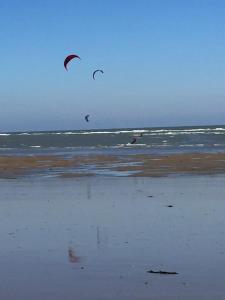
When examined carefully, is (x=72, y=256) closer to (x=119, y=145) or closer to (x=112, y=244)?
(x=112, y=244)

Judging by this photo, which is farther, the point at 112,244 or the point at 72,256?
the point at 112,244

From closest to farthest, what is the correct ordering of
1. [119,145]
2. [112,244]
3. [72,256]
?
[72,256] → [112,244] → [119,145]

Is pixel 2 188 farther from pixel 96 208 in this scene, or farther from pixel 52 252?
pixel 52 252

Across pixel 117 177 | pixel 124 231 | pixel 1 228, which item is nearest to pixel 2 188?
pixel 117 177

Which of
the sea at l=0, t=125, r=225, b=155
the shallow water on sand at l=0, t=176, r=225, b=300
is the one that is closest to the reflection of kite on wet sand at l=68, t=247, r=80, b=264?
the shallow water on sand at l=0, t=176, r=225, b=300

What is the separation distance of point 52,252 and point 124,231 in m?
1.92

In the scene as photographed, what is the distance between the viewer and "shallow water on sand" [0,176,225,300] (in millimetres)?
7561

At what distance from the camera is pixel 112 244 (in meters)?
9.99

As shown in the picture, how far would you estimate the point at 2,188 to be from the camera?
Answer: 779 inches

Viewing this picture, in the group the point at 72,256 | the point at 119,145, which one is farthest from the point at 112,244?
the point at 119,145

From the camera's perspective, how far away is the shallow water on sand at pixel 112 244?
7561 mm

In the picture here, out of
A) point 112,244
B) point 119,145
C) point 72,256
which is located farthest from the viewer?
point 119,145

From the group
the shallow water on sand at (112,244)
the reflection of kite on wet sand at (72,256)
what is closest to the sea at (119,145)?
the shallow water on sand at (112,244)

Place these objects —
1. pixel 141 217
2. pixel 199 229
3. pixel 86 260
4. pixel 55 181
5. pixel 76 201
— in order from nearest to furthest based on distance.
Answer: pixel 86 260 < pixel 199 229 < pixel 141 217 < pixel 76 201 < pixel 55 181
